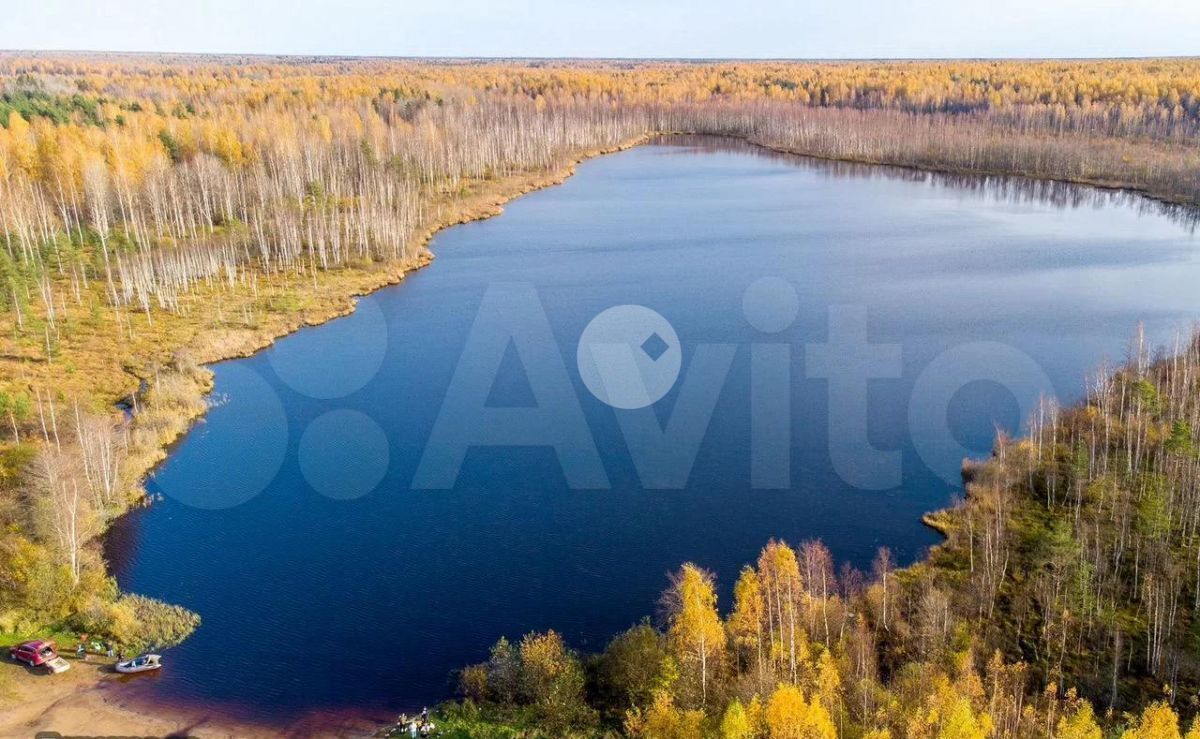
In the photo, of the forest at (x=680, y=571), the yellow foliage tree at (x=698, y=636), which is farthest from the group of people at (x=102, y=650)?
the yellow foliage tree at (x=698, y=636)

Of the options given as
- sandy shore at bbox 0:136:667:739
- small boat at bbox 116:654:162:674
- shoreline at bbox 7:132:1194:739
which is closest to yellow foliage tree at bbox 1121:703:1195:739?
shoreline at bbox 7:132:1194:739

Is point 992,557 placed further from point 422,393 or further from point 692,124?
point 692,124

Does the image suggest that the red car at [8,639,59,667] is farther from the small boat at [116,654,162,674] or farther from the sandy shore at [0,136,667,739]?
the small boat at [116,654,162,674]

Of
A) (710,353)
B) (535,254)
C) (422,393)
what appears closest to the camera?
(422,393)

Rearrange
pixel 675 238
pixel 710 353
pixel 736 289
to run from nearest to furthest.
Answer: pixel 710 353 < pixel 736 289 < pixel 675 238

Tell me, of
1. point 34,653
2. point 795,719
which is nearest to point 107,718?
point 34,653

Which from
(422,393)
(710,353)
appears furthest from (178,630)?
(710,353)
